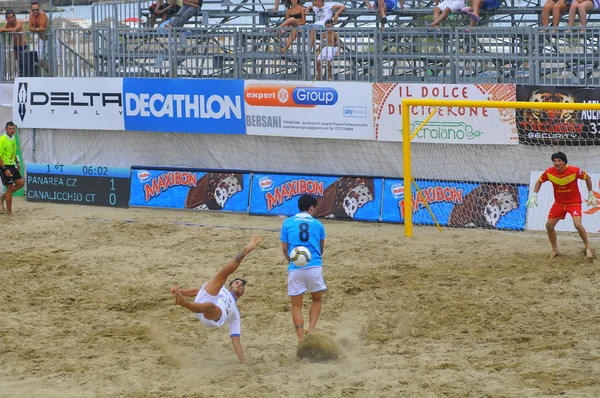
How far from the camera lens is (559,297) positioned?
12.1 meters

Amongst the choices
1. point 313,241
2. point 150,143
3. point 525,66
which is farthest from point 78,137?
point 313,241

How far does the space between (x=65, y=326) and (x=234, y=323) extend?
2.72 metres

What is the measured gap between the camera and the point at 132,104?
19516mm

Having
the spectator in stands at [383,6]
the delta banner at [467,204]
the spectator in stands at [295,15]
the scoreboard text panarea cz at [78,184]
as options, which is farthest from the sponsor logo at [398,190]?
the scoreboard text panarea cz at [78,184]

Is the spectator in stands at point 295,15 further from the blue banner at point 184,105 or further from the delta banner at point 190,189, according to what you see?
the delta banner at point 190,189

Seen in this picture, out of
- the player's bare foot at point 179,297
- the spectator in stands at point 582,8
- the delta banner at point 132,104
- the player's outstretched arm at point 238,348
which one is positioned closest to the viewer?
the player's bare foot at point 179,297

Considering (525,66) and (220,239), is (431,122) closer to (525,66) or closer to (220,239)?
(525,66)

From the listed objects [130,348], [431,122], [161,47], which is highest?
[161,47]

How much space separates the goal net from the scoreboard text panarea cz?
227 inches

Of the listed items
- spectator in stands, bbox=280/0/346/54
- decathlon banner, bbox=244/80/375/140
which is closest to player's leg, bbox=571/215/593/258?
decathlon banner, bbox=244/80/375/140

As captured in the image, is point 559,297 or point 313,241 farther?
point 559,297

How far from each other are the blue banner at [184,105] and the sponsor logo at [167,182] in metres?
0.91

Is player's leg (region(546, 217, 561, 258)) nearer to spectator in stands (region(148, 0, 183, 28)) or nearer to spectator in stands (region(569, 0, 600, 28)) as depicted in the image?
spectator in stands (region(569, 0, 600, 28))

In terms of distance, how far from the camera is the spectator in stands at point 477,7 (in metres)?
18.5
